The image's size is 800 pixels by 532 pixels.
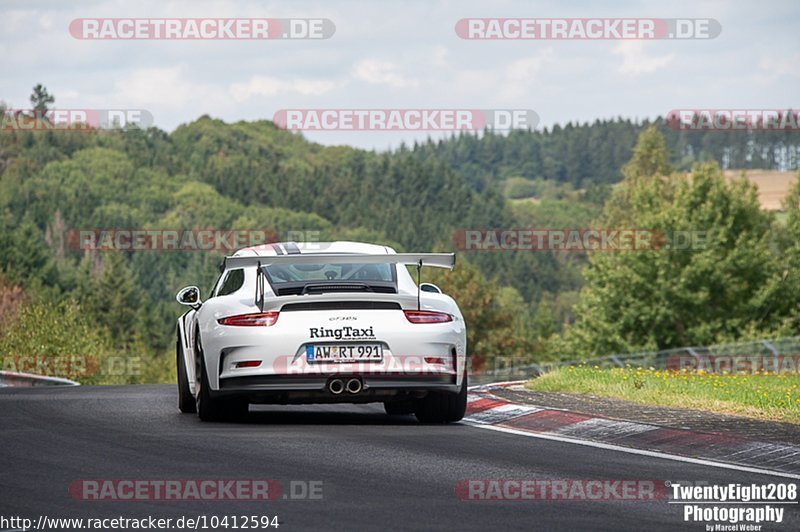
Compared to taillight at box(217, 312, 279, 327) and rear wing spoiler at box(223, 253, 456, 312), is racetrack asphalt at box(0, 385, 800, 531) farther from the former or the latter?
rear wing spoiler at box(223, 253, 456, 312)

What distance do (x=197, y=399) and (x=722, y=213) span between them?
55930mm

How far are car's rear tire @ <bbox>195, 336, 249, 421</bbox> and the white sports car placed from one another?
0.01 meters

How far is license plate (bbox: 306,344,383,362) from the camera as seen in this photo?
1198 centimetres

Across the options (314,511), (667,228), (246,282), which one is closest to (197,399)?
(246,282)

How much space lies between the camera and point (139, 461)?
963cm

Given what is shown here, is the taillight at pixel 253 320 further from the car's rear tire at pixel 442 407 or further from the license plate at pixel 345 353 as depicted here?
the car's rear tire at pixel 442 407

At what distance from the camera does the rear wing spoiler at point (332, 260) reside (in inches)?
479

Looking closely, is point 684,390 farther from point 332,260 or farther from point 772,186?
point 772,186

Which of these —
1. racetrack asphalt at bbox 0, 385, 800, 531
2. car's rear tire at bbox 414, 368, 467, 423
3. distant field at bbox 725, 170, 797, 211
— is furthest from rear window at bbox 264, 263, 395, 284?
distant field at bbox 725, 170, 797, 211

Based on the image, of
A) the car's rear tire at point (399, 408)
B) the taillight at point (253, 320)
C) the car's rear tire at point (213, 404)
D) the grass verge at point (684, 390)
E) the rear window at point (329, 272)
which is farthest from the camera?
the car's rear tire at point (399, 408)

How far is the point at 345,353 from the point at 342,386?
0.28 metres

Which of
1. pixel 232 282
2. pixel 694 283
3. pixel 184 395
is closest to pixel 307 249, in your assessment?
pixel 232 282

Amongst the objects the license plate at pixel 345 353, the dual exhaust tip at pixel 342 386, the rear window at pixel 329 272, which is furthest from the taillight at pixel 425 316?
the dual exhaust tip at pixel 342 386

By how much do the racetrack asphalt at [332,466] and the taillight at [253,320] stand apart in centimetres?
88
